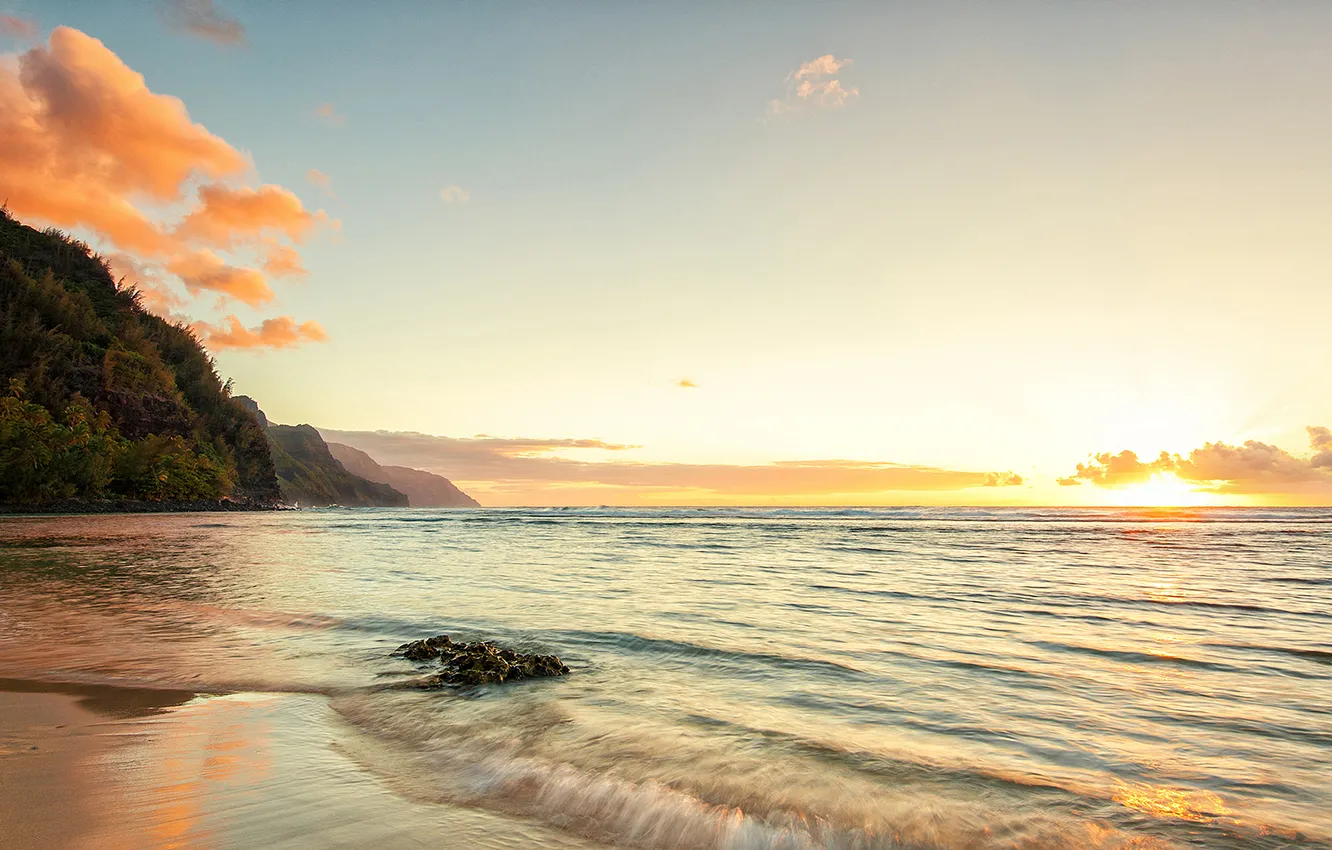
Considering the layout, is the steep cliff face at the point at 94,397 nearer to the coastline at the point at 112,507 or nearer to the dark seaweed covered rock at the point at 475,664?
the coastline at the point at 112,507

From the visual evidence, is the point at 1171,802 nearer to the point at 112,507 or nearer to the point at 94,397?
the point at 112,507

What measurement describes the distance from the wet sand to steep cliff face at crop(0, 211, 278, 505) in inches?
2908

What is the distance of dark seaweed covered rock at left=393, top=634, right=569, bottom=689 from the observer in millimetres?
7728

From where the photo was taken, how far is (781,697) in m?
7.19

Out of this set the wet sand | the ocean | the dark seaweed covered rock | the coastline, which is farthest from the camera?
the coastline

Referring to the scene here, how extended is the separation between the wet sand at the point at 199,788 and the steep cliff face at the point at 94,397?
242ft

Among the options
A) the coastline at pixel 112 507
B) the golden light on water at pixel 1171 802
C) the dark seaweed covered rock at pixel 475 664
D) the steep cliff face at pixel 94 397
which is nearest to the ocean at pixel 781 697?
the golden light on water at pixel 1171 802

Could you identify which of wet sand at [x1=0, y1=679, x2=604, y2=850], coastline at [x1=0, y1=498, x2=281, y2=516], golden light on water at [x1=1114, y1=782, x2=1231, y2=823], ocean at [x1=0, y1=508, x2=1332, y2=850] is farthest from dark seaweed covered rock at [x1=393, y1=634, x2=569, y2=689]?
coastline at [x1=0, y1=498, x2=281, y2=516]

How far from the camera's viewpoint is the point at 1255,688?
7.88 meters

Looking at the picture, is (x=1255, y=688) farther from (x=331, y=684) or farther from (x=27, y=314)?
(x=27, y=314)

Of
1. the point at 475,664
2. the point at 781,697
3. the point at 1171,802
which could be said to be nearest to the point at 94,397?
the point at 475,664

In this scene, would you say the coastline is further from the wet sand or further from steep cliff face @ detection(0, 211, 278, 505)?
the wet sand

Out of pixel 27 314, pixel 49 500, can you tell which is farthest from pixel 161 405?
pixel 49 500

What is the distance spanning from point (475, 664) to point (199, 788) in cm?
377
